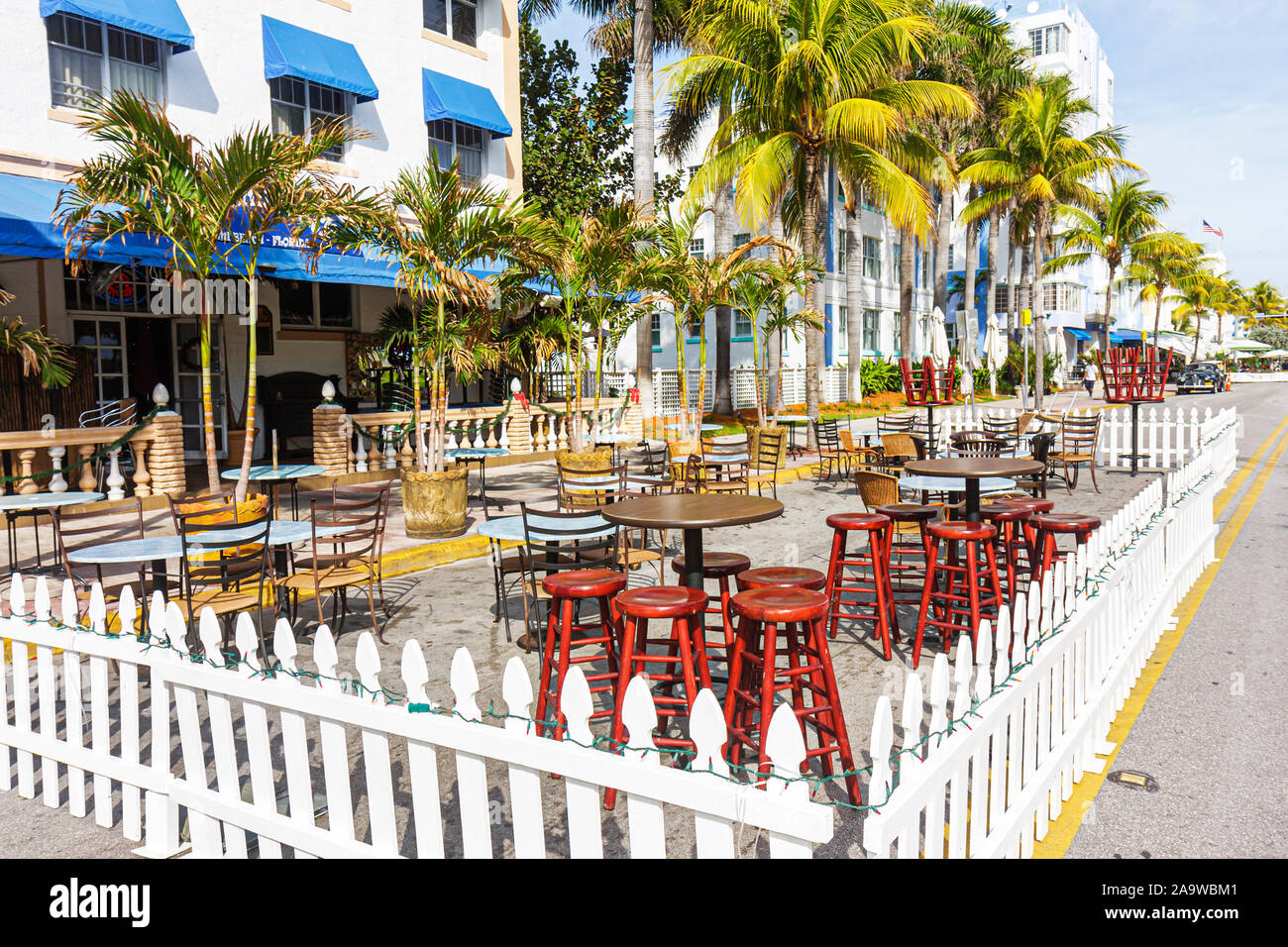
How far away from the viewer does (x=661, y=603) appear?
4121 millimetres

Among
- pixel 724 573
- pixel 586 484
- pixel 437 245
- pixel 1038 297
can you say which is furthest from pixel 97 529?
pixel 1038 297

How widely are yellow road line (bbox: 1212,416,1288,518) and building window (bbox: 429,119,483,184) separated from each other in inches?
614

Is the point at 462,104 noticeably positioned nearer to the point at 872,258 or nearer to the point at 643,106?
the point at 643,106

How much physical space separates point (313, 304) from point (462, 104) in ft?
17.4

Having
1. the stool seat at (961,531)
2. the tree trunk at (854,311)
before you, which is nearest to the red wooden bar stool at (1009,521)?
the stool seat at (961,531)

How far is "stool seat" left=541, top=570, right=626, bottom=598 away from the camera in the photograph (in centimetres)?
458

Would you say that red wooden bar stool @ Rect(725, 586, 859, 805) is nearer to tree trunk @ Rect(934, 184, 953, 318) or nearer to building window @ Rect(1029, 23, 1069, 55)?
tree trunk @ Rect(934, 184, 953, 318)

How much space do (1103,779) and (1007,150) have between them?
1112 inches

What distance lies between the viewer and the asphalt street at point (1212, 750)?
380 centimetres

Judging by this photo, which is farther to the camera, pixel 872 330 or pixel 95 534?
pixel 872 330

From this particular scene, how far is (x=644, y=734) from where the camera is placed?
2.62 m

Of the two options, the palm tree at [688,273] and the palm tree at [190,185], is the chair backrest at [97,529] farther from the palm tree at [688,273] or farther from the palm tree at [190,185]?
the palm tree at [688,273]

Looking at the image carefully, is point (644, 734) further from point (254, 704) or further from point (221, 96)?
point (221, 96)

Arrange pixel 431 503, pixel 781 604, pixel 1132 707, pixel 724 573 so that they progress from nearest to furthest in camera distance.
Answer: pixel 781 604, pixel 724 573, pixel 1132 707, pixel 431 503
